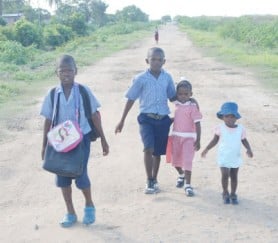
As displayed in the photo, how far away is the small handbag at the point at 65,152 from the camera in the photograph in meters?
4.40

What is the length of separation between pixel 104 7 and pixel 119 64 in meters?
69.8

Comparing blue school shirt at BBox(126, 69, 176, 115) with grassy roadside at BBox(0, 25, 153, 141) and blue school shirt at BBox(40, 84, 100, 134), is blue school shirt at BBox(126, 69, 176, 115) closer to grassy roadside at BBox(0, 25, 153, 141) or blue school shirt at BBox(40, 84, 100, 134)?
blue school shirt at BBox(40, 84, 100, 134)

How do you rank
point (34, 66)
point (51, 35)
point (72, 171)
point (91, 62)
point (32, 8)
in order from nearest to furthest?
1. point (72, 171)
2. point (34, 66)
3. point (91, 62)
4. point (51, 35)
5. point (32, 8)

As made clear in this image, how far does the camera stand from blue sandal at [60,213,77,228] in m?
4.73

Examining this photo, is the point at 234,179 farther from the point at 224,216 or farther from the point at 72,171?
the point at 72,171

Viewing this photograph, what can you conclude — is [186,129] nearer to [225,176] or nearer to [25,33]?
[225,176]

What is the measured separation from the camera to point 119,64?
22.0m

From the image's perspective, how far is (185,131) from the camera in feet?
18.0

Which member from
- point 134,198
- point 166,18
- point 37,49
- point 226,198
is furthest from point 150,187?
point 166,18

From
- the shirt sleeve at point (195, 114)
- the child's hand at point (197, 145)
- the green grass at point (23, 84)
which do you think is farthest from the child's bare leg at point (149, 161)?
the green grass at point (23, 84)

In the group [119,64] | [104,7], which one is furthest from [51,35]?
[104,7]

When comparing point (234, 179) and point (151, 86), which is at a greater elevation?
point (151, 86)

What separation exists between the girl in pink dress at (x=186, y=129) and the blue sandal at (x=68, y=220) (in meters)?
1.27

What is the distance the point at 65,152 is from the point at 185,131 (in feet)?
4.97
